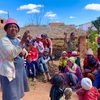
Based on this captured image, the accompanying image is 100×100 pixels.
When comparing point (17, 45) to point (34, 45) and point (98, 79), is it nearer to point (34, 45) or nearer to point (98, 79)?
point (98, 79)

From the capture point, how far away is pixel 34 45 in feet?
24.4

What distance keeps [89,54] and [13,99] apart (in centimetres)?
354

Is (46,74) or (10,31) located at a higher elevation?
(10,31)

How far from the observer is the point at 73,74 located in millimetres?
6039

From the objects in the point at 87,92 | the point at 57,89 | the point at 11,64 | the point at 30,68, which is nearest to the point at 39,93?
the point at 30,68

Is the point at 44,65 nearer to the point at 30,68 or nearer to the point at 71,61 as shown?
the point at 30,68

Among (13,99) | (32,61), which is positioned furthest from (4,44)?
(32,61)

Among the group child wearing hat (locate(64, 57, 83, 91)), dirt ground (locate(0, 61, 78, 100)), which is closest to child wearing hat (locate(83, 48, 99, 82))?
child wearing hat (locate(64, 57, 83, 91))

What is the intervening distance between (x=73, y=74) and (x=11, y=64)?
3120mm

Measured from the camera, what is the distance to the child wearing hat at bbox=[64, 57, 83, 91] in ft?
19.8

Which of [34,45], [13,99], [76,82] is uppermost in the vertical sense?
[34,45]

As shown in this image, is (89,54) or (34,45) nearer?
(89,54)

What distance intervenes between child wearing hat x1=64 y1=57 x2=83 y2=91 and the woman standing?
112 inches

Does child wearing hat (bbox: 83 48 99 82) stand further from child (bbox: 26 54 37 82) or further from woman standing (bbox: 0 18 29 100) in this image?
woman standing (bbox: 0 18 29 100)
